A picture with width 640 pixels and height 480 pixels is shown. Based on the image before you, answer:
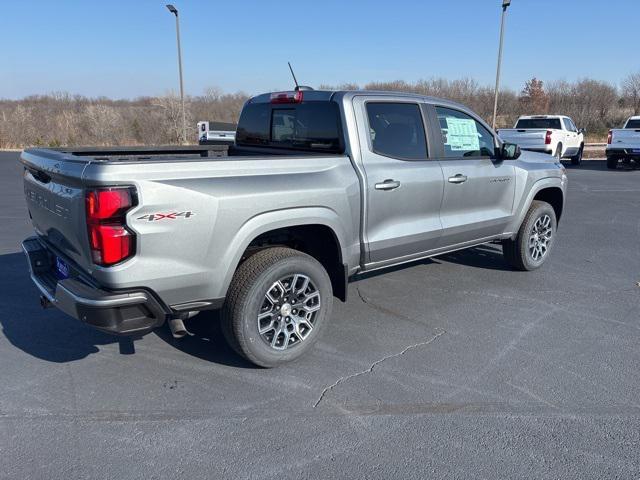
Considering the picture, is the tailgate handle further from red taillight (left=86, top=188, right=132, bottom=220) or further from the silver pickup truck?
red taillight (left=86, top=188, right=132, bottom=220)

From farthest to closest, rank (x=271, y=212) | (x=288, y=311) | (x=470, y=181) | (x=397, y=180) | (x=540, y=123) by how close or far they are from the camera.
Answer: (x=540, y=123) → (x=470, y=181) → (x=397, y=180) → (x=288, y=311) → (x=271, y=212)

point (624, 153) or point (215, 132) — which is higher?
point (215, 132)

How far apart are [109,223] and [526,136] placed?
16968mm

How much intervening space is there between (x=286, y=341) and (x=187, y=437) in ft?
3.39

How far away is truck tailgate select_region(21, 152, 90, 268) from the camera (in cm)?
300

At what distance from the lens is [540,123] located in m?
19.1

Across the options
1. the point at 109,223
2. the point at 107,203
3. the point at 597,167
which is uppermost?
the point at 107,203

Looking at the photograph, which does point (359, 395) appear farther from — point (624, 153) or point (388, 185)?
point (624, 153)

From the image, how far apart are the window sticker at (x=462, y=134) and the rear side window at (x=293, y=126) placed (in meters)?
1.24

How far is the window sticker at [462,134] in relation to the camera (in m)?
4.94

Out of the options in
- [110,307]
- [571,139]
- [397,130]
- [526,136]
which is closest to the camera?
[110,307]

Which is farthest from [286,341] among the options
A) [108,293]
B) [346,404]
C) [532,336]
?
[532,336]

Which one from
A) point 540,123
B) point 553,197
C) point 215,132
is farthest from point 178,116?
point 553,197

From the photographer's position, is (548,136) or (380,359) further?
(548,136)
